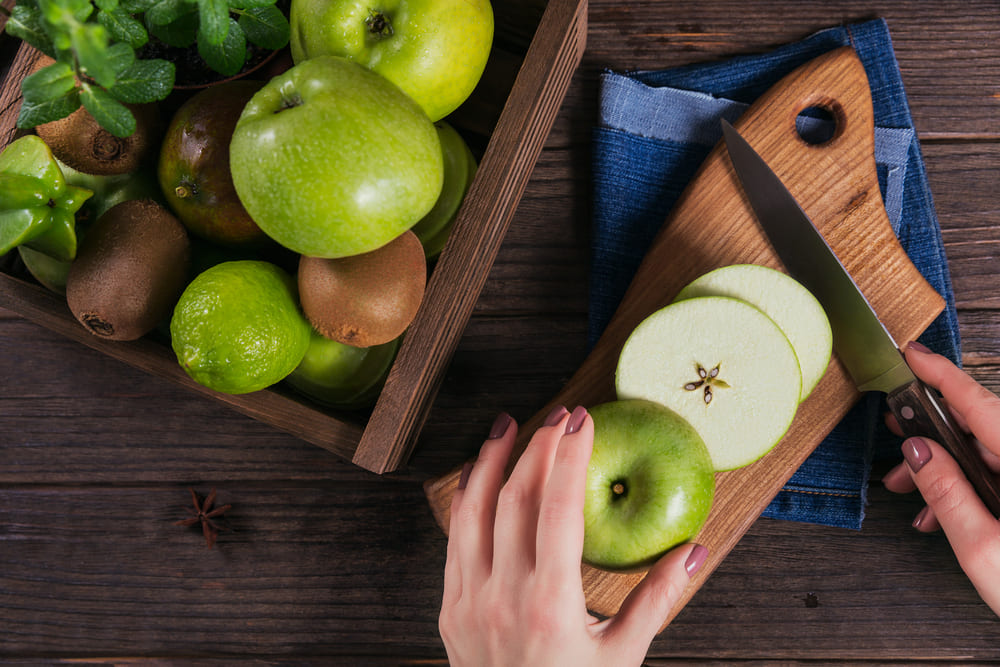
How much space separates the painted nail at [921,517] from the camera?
30.1 inches

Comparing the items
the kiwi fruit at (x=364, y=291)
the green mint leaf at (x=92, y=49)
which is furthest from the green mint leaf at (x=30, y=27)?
the kiwi fruit at (x=364, y=291)

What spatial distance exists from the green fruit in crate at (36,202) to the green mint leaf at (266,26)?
20 cm

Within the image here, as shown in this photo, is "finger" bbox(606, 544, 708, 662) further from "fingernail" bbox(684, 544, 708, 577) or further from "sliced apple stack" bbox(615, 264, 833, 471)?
→ "sliced apple stack" bbox(615, 264, 833, 471)

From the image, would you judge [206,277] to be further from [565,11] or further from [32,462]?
[32,462]

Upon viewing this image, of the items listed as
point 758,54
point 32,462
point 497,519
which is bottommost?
point 32,462

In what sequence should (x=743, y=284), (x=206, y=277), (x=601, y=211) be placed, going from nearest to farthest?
(x=206, y=277), (x=743, y=284), (x=601, y=211)

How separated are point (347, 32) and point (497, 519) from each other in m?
0.44

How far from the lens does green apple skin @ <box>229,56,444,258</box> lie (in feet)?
1.49

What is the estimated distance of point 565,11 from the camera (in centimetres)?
56

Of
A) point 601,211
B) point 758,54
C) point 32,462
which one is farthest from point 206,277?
point 758,54

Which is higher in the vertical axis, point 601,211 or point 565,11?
point 565,11

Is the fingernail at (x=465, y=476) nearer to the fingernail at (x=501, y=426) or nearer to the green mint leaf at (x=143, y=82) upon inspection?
the fingernail at (x=501, y=426)

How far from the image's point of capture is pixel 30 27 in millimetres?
421

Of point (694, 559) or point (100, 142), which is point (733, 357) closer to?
point (694, 559)
